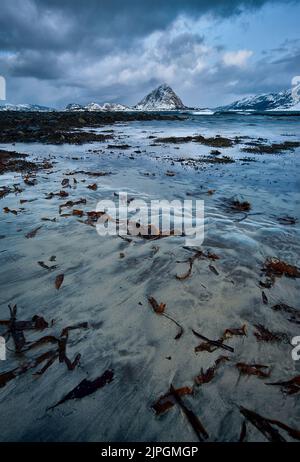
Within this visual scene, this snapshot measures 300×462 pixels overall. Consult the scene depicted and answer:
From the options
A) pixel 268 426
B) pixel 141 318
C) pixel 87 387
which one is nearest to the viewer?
pixel 268 426

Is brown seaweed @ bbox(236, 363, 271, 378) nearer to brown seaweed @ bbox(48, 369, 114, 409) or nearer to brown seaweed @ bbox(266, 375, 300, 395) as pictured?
brown seaweed @ bbox(266, 375, 300, 395)

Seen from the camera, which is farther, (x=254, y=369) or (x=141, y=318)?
(x=141, y=318)

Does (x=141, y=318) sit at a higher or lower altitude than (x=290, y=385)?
higher

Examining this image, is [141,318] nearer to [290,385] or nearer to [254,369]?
[254,369]

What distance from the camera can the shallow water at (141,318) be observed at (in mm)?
1896

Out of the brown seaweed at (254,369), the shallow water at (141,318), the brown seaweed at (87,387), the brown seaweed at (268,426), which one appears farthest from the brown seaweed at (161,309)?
the brown seaweed at (268,426)

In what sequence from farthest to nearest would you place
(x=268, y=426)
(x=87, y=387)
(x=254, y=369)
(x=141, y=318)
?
(x=141, y=318), (x=254, y=369), (x=87, y=387), (x=268, y=426)

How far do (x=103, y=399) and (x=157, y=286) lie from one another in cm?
139

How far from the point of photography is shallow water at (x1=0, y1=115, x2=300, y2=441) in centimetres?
190

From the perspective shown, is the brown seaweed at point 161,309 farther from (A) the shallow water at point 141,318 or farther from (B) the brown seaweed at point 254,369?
(B) the brown seaweed at point 254,369

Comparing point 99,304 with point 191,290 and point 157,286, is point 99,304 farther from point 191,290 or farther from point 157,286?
point 191,290

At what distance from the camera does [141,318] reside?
108 inches

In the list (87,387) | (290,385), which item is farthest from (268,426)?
(87,387)

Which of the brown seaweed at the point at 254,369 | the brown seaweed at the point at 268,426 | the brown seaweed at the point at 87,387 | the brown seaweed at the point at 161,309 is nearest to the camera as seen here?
the brown seaweed at the point at 268,426
